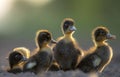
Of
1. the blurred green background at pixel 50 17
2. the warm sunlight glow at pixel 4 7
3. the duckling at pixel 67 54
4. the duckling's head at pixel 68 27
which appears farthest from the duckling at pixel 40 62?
the warm sunlight glow at pixel 4 7

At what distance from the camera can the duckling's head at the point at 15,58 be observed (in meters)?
14.9

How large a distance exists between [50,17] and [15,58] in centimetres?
1446

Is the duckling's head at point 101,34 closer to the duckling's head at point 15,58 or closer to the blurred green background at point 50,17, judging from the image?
the duckling's head at point 15,58

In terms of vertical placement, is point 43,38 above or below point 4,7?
above

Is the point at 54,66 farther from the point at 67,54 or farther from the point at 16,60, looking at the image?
the point at 16,60

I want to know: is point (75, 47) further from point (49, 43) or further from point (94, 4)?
point (94, 4)

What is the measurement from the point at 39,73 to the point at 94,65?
0.89 meters

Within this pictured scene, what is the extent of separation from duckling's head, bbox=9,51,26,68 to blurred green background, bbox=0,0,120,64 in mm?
7721

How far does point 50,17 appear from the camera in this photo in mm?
29312

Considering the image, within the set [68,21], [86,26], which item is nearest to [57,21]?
[86,26]

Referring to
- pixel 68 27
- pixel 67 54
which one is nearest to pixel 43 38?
pixel 67 54

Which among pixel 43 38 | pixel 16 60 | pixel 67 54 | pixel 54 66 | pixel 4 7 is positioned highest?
pixel 43 38

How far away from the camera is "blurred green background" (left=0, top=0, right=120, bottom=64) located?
82.2ft

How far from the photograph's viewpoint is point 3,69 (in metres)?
15.2
